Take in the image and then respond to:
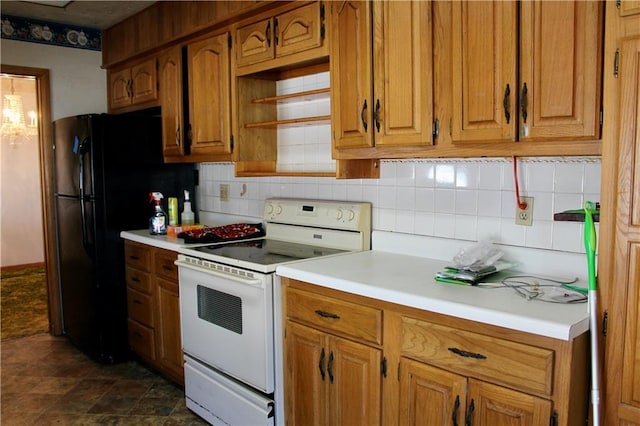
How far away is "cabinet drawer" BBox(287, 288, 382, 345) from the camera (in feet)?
6.18

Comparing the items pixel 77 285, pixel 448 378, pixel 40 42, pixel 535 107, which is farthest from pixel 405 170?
pixel 40 42

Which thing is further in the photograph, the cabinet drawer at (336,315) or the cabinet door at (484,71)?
the cabinet drawer at (336,315)

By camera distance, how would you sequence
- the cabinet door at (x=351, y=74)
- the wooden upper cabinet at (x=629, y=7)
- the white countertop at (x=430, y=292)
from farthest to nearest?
1. the cabinet door at (x=351, y=74)
2. the white countertop at (x=430, y=292)
3. the wooden upper cabinet at (x=629, y=7)

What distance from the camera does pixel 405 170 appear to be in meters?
2.47

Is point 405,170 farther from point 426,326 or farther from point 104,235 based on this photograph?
point 104,235

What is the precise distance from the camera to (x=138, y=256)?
3.34 m

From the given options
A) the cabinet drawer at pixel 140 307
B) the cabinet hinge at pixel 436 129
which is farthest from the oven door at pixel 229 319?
the cabinet hinge at pixel 436 129

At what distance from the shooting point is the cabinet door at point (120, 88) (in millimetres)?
3869

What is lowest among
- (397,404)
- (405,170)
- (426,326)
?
(397,404)

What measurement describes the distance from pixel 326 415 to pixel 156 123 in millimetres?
2371

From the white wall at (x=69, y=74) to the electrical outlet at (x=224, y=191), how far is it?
1357 mm

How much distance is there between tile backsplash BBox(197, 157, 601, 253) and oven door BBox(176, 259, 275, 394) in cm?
73

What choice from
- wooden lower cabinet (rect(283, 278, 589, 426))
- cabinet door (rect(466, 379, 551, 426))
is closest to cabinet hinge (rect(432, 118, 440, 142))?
wooden lower cabinet (rect(283, 278, 589, 426))

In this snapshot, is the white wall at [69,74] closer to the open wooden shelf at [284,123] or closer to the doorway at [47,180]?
the doorway at [47,180]
